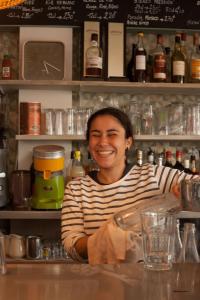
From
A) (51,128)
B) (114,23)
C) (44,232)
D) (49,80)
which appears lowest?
(44,232)

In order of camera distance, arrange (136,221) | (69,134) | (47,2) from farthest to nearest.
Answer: (47,2)
(69,134)
(136,221)

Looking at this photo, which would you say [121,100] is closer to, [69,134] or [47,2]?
[69,134]

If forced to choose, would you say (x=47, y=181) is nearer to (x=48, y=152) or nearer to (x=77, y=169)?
(x=48, y=152)

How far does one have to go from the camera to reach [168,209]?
135cm

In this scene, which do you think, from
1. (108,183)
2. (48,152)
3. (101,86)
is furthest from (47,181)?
(108,183)

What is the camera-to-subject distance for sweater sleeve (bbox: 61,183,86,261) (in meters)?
1.54

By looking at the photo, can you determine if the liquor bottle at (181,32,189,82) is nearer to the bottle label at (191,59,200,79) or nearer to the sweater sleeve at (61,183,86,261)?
the bottle label at (191,59,200,79)

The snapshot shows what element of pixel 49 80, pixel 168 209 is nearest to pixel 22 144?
pixel 49 80

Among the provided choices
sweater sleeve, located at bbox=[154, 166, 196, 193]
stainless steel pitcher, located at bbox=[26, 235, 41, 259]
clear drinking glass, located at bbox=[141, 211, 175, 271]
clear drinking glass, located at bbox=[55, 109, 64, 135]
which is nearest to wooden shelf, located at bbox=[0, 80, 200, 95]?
clear drinking glass, located at bbox=[55, 109, 64, 135]

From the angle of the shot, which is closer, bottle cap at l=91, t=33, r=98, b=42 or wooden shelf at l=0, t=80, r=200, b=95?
wooden shelf at l=0, t=80, r=200, b=95

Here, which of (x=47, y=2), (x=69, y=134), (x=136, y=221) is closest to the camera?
(x=136, y=221)

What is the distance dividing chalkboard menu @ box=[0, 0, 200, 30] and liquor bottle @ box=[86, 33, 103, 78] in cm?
19

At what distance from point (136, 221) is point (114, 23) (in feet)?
7.05

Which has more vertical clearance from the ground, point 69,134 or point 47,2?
point 47,2
